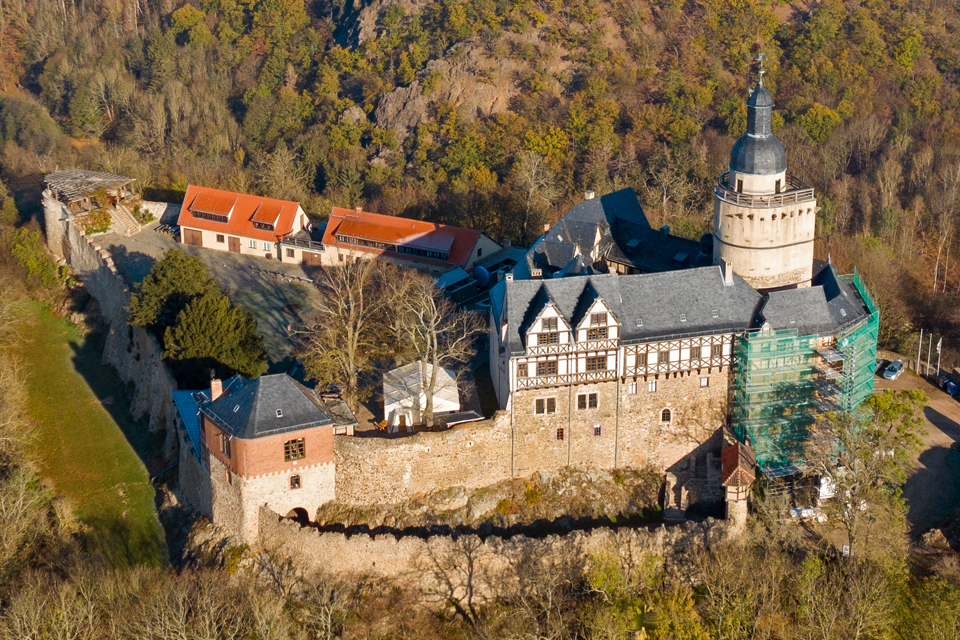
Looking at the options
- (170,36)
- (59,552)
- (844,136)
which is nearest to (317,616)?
(59,552)

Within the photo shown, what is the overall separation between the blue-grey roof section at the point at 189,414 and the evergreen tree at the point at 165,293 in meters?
7.33

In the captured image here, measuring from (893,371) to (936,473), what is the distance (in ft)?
30.2

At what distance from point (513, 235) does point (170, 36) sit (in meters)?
65.7

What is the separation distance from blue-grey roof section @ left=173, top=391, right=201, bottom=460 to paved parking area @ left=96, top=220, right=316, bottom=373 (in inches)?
272

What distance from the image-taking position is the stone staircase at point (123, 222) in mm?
92625

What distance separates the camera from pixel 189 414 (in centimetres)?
6512

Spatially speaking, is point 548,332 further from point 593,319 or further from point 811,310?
point 811,310

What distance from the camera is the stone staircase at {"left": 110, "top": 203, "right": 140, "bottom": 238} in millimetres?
92625

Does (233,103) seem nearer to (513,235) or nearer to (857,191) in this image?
(513,235)

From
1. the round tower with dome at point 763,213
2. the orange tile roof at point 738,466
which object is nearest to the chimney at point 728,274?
the round tower with dome at point 763,213

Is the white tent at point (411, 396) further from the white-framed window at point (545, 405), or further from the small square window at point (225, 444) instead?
the small square window at point (225, 444)

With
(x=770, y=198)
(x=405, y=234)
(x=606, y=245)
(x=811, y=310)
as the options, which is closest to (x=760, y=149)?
(x=770, y=198)

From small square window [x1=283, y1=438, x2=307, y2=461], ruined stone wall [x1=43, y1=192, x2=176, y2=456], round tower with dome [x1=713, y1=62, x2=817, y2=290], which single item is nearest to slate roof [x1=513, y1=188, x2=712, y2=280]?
round tower with dome [x1=713, y1=62, x2=817, y2=290]

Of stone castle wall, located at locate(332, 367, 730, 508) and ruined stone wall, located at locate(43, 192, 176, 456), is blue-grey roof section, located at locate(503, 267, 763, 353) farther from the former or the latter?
ruined stone wall, located at locate(43, 192, 176, 456)
